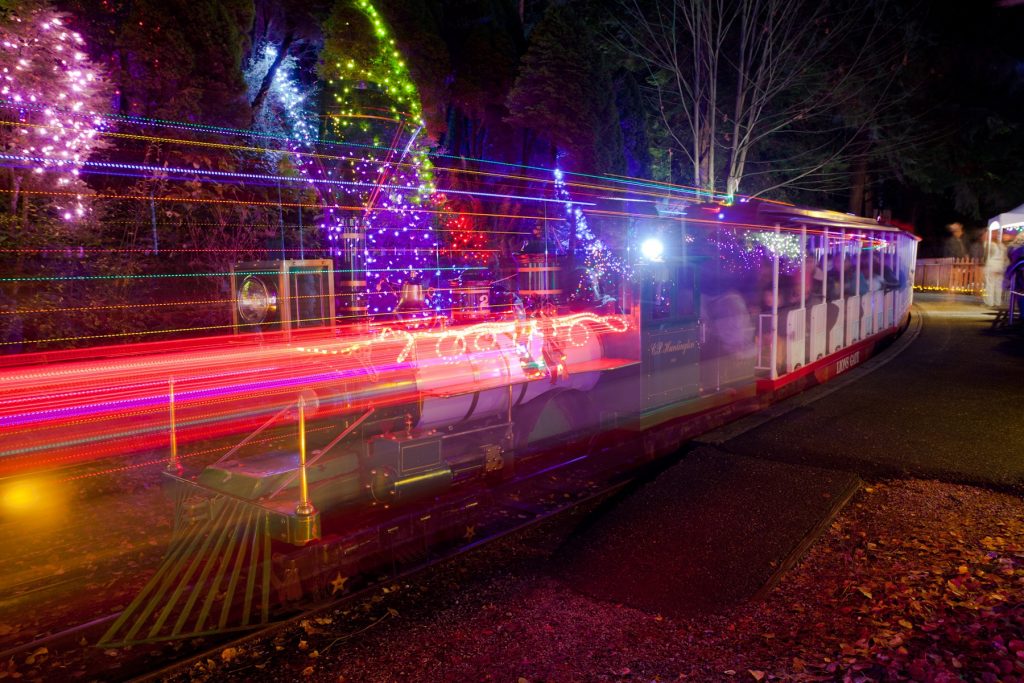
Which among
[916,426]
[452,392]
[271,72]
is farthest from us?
[271,72]

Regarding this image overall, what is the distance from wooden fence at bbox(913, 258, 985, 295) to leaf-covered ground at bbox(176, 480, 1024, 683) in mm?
33058

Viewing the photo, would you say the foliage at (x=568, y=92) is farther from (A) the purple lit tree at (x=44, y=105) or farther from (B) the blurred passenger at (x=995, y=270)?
(B) the blurred passenger at (x=995, y=270)

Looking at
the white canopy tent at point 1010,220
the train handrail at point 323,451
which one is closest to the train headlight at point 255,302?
the train handrail at point 323,451

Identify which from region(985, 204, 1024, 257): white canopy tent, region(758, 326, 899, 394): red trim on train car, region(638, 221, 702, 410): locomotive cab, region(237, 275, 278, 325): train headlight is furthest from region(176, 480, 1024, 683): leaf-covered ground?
region(985, 204, 1024, 257): white canopy tent

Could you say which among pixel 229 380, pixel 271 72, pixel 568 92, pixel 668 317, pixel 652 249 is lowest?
pixel 229 380

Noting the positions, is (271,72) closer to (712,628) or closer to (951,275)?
(712,628)

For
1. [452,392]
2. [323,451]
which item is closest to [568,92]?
[452,392]

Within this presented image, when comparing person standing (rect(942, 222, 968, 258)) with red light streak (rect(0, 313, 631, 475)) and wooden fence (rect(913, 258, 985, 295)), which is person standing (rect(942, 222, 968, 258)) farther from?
red light streak (rect(0, 313, 631, 475))

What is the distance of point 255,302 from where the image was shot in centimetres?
1216

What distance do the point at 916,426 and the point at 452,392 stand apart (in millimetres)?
6333

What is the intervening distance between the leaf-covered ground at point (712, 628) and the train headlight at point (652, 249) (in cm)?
353

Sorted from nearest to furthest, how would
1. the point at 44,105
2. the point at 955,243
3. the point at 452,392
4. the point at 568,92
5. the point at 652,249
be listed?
the point at 452,392 → the point at 652,249 → the point at 44,105 → the point at 568,92 → the point at 955,243

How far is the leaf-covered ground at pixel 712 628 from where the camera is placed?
3.95 metres

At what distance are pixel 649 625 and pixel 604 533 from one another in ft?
4.34
